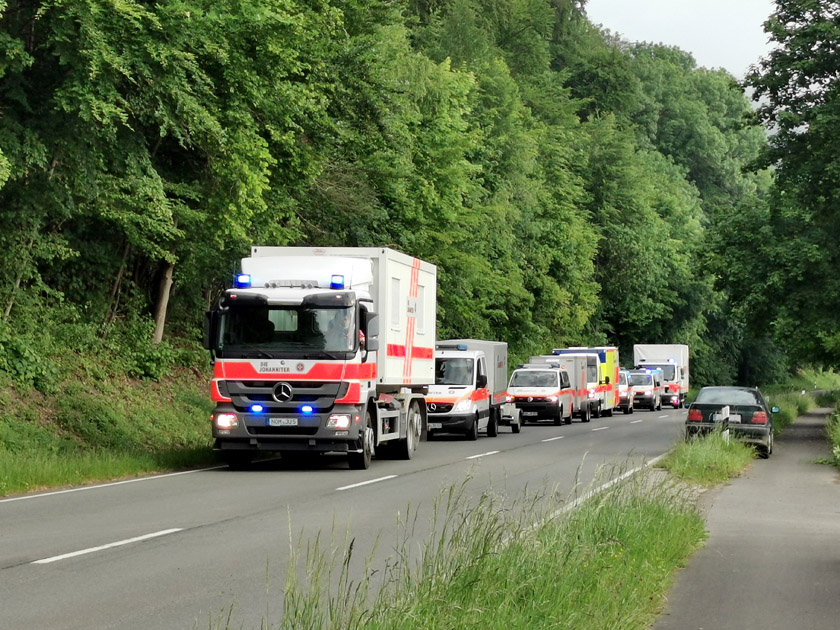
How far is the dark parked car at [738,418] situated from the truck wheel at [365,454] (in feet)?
24.8

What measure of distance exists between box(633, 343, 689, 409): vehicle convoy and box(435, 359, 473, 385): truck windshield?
39977mm

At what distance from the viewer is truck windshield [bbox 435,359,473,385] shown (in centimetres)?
3581

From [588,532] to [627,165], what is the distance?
65.8 metres

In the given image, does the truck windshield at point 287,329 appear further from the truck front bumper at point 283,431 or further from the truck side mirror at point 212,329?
the truck front bumper at point 283,431

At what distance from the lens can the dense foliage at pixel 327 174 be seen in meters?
21.6

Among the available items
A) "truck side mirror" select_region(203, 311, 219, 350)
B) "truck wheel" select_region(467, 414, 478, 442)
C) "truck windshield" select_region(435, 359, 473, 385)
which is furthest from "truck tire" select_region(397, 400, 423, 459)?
"truck windshield" select_region(435, 359, 473, 385)

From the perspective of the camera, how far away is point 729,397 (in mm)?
28375

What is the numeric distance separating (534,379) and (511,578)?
1608 inches

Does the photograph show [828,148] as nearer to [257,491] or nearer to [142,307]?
[142,307]

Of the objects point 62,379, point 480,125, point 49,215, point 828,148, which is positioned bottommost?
point 62,379

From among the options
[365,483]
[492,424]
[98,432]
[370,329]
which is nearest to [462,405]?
[492,424]

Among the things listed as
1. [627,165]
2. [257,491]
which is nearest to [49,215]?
[257,491]

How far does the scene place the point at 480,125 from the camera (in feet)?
178

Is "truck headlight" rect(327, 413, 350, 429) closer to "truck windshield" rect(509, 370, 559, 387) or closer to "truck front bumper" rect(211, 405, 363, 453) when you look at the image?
"truck front bumper" rect(211, 405, 363, 453)
